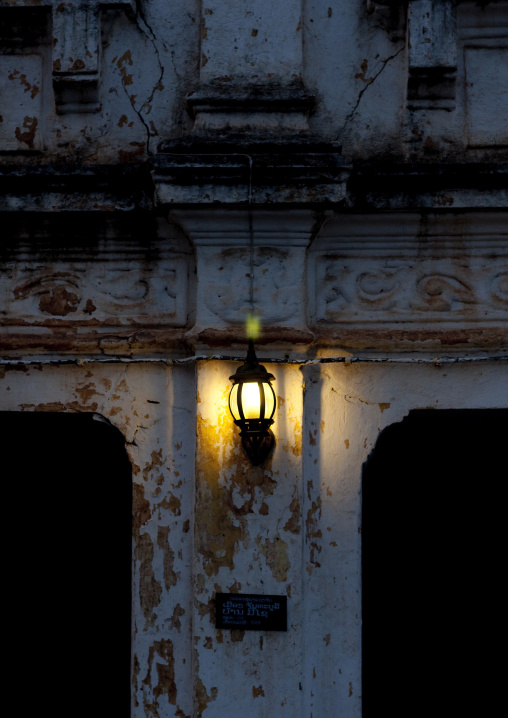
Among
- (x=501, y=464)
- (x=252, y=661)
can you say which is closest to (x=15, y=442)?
(x=252, y=661)

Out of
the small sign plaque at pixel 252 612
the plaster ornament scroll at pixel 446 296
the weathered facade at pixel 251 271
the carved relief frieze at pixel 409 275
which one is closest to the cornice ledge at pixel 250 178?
the weathered facade at pixel 251 271

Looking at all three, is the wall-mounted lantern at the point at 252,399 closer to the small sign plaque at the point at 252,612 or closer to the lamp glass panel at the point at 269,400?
the lamp glass panel at the point at 269,400

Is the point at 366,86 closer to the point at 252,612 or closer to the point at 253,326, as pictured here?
the point at 253,326

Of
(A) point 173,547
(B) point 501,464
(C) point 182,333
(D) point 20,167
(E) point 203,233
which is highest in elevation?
(D) point 20,167

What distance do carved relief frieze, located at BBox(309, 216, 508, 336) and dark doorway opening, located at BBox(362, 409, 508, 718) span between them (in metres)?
0.52

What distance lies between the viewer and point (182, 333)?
144 inches

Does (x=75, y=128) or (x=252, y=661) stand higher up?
(x=75, y=128)

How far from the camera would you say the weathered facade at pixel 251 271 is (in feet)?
11.4

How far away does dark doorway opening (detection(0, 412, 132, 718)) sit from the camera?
377 cm

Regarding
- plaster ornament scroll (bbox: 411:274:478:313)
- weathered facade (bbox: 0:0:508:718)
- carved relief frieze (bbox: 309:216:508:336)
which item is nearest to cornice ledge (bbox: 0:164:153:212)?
weathered facade (bbox: 0:0:508:718)

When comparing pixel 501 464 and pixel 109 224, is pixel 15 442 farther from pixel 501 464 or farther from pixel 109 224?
pixel 501 464

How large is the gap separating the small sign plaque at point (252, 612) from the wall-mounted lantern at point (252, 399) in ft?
2.45

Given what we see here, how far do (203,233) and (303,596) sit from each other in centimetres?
182

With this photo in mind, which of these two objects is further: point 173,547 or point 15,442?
point 15,442
